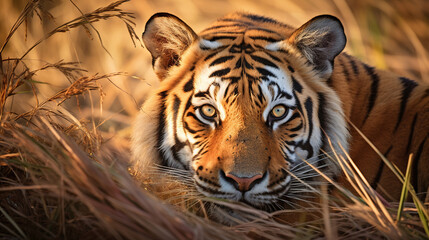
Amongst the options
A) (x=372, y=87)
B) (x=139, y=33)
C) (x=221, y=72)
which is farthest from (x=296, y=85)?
(x=139, y=33)

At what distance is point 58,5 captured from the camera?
5.47 m

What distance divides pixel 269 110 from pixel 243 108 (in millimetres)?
135

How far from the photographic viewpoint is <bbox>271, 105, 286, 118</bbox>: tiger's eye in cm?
199

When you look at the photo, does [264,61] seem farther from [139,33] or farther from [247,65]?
[139,33]

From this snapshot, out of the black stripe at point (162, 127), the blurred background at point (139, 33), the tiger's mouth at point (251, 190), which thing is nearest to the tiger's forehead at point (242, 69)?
the black stripe at point (162, 127)

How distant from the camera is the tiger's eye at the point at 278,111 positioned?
6.53 ft

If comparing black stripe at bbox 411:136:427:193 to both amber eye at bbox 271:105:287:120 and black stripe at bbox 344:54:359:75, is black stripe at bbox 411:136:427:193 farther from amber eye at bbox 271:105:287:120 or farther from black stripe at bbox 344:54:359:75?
amber eye at bbox 271:105:287:120

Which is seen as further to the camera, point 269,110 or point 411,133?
point 411,133

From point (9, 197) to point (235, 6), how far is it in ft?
16.8

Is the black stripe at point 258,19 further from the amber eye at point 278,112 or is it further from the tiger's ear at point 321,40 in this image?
the amber eye at point 278,112

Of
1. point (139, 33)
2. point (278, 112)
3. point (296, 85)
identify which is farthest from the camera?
point (139, 33)

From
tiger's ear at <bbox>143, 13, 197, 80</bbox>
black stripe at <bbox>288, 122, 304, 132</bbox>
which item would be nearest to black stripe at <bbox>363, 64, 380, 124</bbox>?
black stripe at <bbox>288, 122, 304, 132</bbox>

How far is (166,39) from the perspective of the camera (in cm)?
224

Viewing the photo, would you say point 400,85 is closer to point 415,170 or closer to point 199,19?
point 415,170
